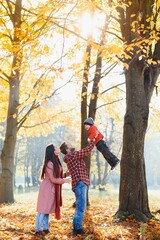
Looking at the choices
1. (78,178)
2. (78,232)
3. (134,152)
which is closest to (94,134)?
(78,178)

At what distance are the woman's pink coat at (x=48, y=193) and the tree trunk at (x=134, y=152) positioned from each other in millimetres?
2479

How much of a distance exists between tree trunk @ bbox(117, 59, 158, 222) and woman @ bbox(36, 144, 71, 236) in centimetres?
240

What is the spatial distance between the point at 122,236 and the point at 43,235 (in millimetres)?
1595

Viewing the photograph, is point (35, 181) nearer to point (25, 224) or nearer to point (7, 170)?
point (7, 170)

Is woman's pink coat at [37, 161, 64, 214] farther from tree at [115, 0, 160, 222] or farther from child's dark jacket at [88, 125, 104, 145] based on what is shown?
tree at [115, 0, 160, 222]

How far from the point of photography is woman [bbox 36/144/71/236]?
679 cm

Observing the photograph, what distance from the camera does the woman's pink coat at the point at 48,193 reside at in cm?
678

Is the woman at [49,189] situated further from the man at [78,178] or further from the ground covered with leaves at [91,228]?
the ground covered with leaves at [91,228]

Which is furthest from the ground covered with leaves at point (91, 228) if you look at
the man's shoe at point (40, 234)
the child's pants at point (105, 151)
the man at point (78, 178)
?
the child's pants at point (105, 151)

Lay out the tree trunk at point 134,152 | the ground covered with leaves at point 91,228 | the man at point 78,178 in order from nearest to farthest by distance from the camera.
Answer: the ground covered with leaves at point 91,228, the man at point 78,178, the tree trunk at point 134,152

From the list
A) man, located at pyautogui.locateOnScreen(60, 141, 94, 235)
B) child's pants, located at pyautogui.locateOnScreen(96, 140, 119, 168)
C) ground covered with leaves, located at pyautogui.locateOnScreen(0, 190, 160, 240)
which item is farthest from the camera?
child's pants, located at pyautogui.locateOnScreen(96, 140, 119, 168)

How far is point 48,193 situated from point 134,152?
2966mm

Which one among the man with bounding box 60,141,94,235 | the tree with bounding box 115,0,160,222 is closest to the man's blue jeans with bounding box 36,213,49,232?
the man with bounding box 60,141,94,235

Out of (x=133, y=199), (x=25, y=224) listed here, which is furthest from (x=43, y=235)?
(x=133, y=199)
